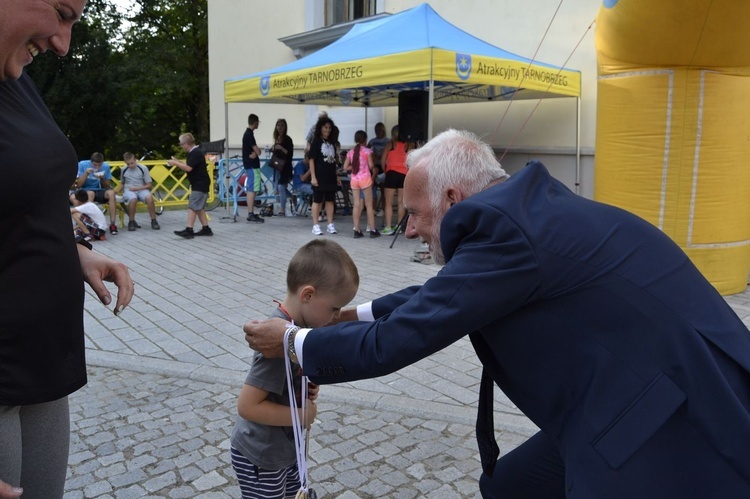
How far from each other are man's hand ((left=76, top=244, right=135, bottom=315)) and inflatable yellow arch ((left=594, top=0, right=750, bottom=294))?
205 inches

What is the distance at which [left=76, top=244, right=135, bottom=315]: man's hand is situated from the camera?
6.16 ft

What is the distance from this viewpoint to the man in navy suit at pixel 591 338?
5.30 ft

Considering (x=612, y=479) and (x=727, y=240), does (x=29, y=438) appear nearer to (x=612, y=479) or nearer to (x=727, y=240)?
(x=612, y=479)

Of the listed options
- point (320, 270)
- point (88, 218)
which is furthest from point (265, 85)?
point (320, 270)

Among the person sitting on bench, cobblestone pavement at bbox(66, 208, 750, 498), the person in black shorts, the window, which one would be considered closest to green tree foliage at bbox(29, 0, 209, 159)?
the window

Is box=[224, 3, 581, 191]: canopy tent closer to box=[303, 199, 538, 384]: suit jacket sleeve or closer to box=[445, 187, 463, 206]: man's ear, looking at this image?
box=[445, 187, 463, 206]: man's ear

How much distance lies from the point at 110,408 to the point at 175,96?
30.1 meters

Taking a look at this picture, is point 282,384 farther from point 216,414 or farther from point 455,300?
point 216,414

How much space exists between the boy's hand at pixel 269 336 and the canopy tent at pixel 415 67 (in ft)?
20.6

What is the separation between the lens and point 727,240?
21.1ft

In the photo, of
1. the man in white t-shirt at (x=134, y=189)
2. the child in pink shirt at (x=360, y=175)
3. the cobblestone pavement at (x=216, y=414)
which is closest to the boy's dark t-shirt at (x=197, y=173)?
the man in white t-shirt at (x=134, y=189)

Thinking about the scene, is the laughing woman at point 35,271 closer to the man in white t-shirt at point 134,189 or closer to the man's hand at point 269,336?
the man's hand at point 269,336

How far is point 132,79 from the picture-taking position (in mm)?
25250

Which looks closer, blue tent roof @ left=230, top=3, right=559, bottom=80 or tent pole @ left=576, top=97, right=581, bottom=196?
blue tent roof @ left=230, top=3, right=559, bottom=80
